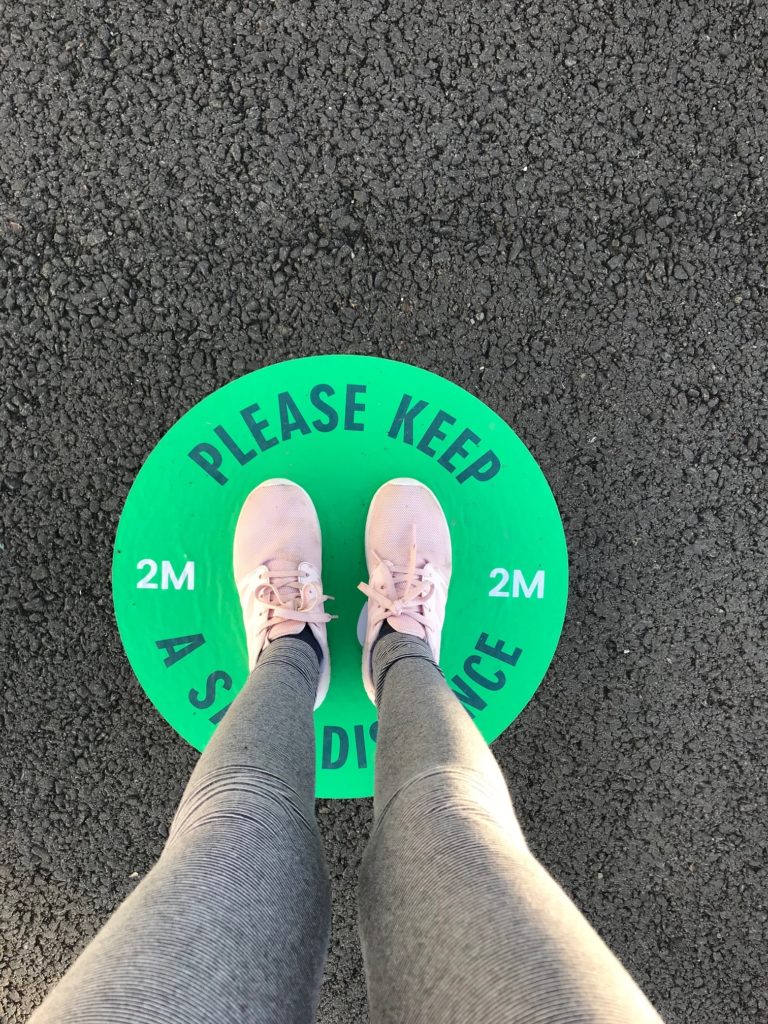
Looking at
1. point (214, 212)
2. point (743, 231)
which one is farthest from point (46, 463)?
point (743, 231)

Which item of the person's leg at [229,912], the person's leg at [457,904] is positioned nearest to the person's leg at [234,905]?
the person's leg at [229,912]

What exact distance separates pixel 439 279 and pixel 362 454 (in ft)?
1.52

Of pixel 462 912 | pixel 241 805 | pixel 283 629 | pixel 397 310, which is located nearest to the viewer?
pixel 462 912

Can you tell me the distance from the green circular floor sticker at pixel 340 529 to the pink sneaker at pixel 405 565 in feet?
0.18

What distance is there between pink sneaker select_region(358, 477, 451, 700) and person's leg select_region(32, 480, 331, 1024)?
29 centimetres

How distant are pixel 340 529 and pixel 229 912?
949 millimetres

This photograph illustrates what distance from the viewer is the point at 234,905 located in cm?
86

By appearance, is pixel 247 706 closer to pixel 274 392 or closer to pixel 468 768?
pixel 468 768

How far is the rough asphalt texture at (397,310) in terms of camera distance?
1.59 meters

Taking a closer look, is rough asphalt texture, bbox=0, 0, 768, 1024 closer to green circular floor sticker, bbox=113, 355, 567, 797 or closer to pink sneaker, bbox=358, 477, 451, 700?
green circular floor sticker, bbox=113, 355, 567, 797

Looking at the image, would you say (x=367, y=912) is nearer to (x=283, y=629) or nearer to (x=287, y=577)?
(x=283, y=629)

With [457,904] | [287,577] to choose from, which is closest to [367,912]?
[457,904]

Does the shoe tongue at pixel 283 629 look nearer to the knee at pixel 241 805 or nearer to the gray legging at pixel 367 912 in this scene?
the gray legging at pixel 367 912

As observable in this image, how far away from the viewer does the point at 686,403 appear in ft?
5.45
